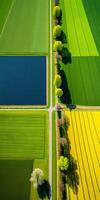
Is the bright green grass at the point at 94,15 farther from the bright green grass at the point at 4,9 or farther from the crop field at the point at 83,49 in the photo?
the bright green grass at the point at 4,9

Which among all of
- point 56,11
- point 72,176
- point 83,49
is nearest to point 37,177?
point 72,176

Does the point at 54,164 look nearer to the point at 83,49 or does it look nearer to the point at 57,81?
the point at 57,81

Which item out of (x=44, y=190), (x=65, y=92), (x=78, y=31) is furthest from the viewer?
(x=78, y=31)

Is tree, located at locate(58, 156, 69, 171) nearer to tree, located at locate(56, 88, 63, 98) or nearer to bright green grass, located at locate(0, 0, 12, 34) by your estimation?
tree, located at locate(56, 88, 63, 98)

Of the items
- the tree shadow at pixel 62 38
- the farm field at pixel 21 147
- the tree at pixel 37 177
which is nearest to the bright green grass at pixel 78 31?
the tree shadow at pixel 62 38

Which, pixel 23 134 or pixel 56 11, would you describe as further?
pixel 56 11

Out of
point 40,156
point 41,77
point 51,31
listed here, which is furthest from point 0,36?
point 40,156

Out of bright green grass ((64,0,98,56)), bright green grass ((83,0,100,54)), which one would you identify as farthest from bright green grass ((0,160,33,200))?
bright green grass ((83,0,100,54))
